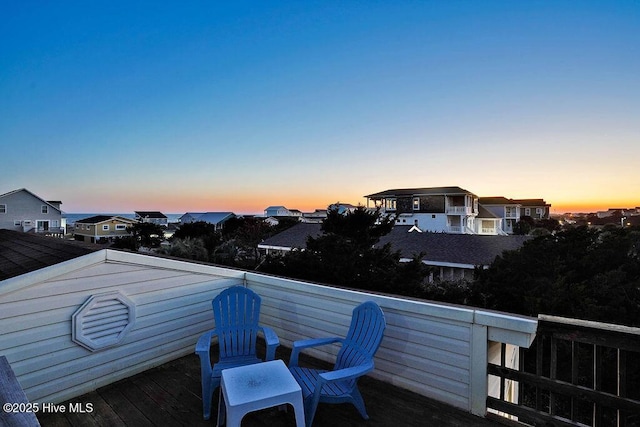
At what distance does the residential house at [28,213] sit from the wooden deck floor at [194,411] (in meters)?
29.5

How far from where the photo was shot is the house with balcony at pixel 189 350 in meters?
1.98

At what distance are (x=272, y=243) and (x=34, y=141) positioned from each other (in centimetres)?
1130

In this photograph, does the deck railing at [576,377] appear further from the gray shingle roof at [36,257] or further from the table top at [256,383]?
the gray shingle roof at [36,257]

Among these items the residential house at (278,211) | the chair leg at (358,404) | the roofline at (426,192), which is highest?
the roofline at (426,192)

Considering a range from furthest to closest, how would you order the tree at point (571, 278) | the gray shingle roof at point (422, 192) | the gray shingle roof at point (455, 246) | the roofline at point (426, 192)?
the gray shingle roof at point (422, 192) < the roofline at point (426, 192) < the gray shingle roof at point (455, 246) < the tree at point (571, 278)

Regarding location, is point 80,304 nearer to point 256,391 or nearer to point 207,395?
Result: point 207,395

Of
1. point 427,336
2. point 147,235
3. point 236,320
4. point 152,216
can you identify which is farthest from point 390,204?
point 152,216

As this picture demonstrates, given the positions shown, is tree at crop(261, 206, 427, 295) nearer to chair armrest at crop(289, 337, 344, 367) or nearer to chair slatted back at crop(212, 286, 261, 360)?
chair slatted back at crop(212, 286, 261, 360)

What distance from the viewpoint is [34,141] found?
10.1m

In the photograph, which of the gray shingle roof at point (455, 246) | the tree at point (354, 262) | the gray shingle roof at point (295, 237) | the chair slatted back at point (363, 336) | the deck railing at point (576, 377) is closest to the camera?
the deck railing at point (576, 377)

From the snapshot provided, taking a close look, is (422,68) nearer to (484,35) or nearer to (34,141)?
(484,35)

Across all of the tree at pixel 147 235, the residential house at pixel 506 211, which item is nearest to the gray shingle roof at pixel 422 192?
the residential house at pixel 506 211

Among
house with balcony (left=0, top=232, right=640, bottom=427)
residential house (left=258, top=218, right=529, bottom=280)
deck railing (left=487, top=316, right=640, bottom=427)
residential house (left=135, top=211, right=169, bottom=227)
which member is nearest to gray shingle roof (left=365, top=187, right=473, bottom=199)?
residential house (left=258, top=218, right=529, bottom=280)

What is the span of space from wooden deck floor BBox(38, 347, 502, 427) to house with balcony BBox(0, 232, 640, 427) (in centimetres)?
1
